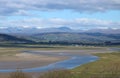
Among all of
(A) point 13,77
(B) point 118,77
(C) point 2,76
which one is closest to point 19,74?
(A) point 13,77

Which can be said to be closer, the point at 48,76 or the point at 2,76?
the point at 48,76

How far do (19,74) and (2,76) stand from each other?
15.5 meters

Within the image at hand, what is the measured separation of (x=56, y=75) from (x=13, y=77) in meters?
3.15

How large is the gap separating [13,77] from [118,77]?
7697 millimetres

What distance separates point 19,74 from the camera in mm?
24641

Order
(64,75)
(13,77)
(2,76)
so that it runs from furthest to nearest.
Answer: (2,76), (64,75), (13,77)

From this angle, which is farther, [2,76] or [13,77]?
[2,76]

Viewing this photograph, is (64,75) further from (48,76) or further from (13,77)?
(13,77)

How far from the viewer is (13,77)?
24.5 meters

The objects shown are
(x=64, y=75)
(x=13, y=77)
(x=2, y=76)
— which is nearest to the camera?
(x=13, y=77)

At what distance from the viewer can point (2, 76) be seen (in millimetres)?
39594

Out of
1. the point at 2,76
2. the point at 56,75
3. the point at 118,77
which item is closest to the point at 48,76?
the point at 56,75

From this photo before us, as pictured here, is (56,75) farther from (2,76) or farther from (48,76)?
(2,76)

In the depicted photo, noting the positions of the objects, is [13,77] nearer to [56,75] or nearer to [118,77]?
[56,75]
